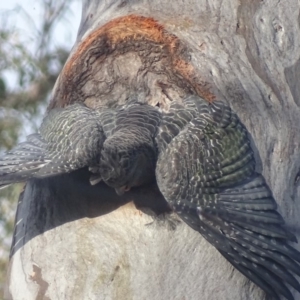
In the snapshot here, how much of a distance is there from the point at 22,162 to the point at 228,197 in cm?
84

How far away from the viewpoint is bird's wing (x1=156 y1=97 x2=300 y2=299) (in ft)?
9.00

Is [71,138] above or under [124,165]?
above

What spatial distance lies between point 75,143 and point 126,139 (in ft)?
0.73

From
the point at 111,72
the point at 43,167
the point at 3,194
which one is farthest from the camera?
the point at 3,194

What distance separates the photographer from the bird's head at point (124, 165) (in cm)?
293

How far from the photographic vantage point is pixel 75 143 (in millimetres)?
2979

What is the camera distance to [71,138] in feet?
9.96

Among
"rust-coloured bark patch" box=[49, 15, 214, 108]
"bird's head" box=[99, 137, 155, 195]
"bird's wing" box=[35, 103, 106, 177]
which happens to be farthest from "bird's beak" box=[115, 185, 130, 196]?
"rust-coloured bark patch" box=[49, 15, 214, 108]

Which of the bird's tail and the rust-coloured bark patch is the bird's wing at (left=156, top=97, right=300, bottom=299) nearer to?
the rust-coloured bark patch

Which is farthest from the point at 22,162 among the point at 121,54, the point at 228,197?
the point at 228,197

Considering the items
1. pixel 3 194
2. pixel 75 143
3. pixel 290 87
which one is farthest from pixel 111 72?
pixel 3 194

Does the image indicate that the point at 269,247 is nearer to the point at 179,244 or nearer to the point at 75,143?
the point at 179,244

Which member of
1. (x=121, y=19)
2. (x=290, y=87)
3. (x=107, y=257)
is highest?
(x=121, y=19)

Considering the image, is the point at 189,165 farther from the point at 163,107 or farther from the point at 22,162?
the point at 22,162
